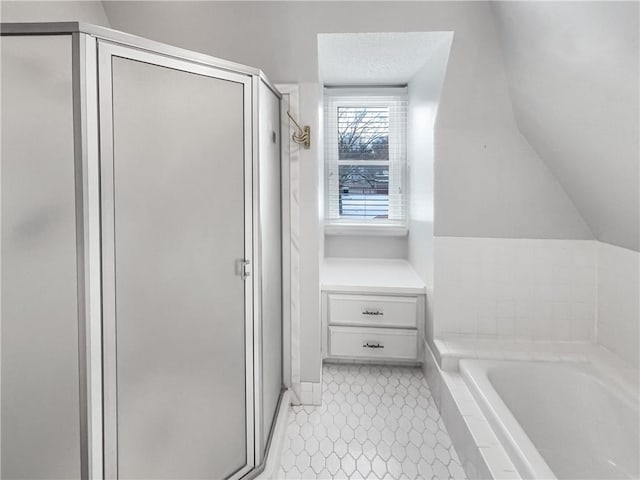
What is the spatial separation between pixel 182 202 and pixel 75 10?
125 centimetres

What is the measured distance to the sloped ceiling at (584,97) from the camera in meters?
1.18

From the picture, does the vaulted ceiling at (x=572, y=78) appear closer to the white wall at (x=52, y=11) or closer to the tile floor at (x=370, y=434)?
the white wall at (x=52, y=11)

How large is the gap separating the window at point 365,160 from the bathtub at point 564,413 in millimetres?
1393

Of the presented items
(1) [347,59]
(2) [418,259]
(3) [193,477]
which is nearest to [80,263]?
(3) [193,477]

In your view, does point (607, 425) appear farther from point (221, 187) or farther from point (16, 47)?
point (16, 47)

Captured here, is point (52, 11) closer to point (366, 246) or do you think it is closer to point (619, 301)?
point (366, 246)

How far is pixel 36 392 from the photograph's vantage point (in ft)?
3.27

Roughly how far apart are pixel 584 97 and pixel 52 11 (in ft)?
7.26

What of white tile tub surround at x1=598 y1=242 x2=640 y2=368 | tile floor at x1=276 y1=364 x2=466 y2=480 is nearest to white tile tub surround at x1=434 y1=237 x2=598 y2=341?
white tile tub surround at x1=598 y1=242 x2=640 y2=368

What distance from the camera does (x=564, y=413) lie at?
1712 millimetres

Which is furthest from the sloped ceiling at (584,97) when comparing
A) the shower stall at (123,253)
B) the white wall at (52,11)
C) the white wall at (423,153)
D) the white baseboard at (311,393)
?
the white wall at (52,11)

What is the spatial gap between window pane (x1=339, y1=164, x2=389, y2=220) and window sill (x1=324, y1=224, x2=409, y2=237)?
87mm

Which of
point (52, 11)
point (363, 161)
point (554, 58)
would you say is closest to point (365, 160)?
point (363, 161)

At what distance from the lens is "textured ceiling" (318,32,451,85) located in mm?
1920
